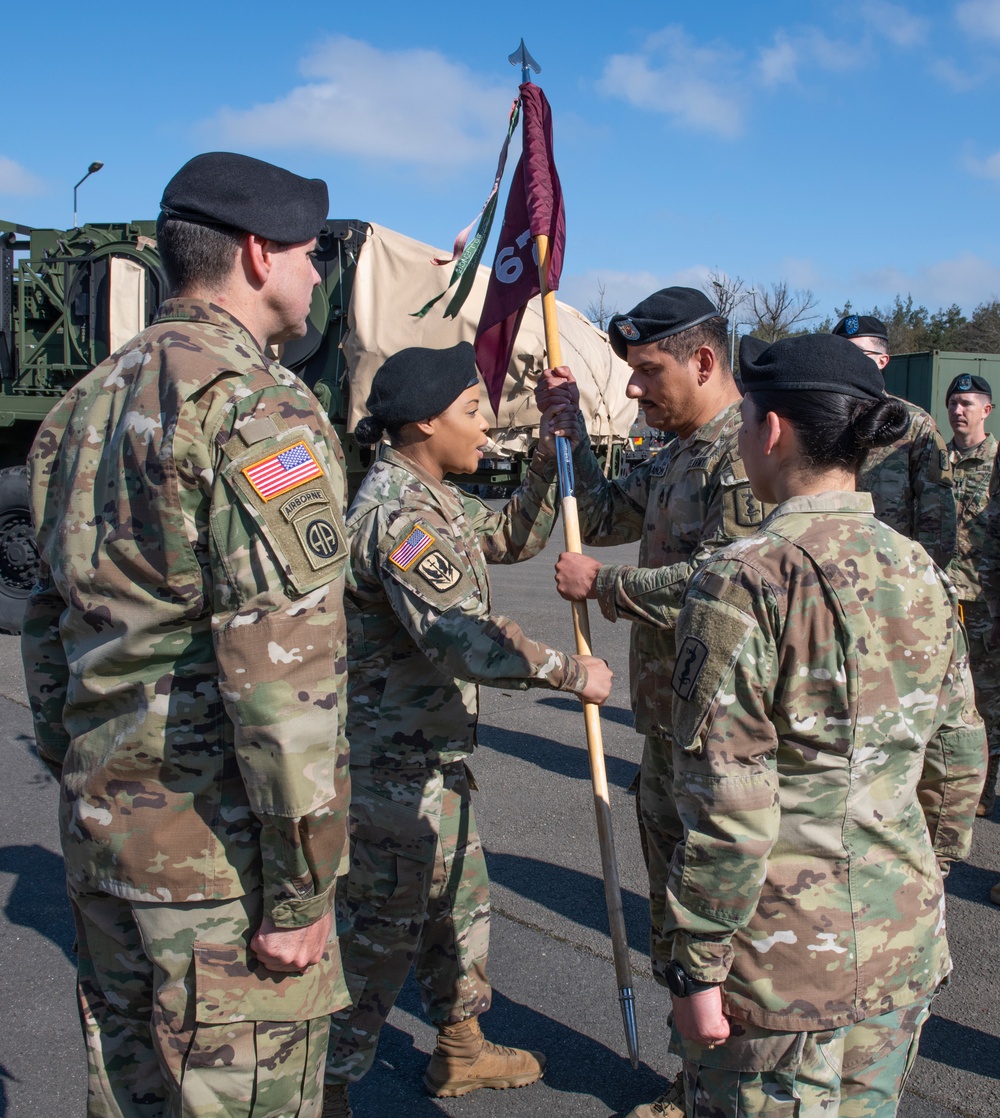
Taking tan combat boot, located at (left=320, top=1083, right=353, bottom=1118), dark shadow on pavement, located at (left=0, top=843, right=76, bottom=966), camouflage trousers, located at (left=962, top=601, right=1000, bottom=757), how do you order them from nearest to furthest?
tan combat boot, located at (left=320, top=1083, right=353, bottom=1118), dark shadow on pavement, located at (left=0, top=843, right=76, bottom=966), camouflage trousers, located at (left=962, top=601, right=1000, bottom=757)

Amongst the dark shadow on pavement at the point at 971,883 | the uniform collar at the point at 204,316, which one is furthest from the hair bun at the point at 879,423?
the dark shadow on pavement at the point at 971,883

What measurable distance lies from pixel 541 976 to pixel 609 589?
5.02 feet

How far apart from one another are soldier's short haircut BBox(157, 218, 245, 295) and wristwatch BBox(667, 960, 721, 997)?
1.46 m

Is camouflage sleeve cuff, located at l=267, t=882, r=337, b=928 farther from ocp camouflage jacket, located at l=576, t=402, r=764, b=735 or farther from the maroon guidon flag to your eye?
the maroon guidon flag

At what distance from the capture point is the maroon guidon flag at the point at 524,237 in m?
3.50

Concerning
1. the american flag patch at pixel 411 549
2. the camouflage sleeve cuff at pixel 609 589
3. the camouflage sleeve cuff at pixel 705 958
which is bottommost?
the camouflage sleeve cuff at pixel 705 958

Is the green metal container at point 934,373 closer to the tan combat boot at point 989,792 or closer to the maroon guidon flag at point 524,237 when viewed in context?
the tan combat boot at point 989,792

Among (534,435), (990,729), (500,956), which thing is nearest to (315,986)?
(500,956)

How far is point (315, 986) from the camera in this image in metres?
1.87

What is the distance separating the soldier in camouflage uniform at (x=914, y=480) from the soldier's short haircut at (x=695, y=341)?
95.8 inches

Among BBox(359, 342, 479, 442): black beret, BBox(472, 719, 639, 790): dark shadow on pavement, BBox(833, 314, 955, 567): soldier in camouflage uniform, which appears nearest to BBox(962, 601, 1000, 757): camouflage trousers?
BBox(833, 314, 955, 567): soldier in camouflage uniform

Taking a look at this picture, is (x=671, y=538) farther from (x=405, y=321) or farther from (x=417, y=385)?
(x=405, y=321)

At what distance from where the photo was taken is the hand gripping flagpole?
9.16 ft

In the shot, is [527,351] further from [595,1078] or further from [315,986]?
[315,986]
